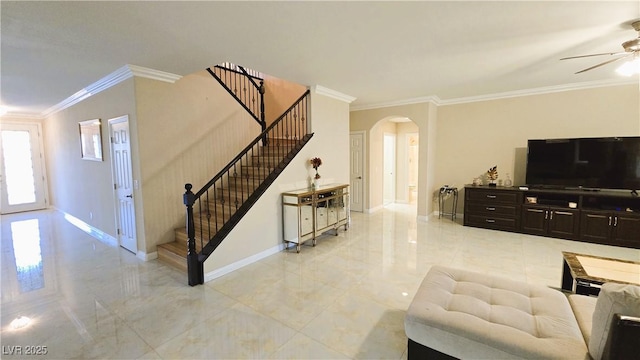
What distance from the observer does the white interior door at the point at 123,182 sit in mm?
→ 4055

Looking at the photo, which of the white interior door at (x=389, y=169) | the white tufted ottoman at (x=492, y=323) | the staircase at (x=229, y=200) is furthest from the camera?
the white interior door at (x=389, y=169)

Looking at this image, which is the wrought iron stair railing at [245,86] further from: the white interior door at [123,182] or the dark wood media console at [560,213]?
the dark wood media console at [560,213]

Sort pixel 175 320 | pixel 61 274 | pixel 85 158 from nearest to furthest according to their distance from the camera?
1. pixel 175 320
2. pixel 61 274
3. pixel 85 158

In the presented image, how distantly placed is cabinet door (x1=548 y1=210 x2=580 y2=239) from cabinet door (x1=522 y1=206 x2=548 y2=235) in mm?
84

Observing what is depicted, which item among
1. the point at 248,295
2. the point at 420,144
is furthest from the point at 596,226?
the point at 248,295

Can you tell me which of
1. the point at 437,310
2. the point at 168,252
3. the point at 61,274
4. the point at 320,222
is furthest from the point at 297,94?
the point at 437,310

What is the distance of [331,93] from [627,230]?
5276 mm

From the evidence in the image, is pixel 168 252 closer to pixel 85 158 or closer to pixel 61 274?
pixel 61 274

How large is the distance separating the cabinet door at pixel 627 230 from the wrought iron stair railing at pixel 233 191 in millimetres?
5113

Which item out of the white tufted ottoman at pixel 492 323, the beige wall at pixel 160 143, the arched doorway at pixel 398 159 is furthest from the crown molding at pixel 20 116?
the white tufted ottoman at pixel 492 323

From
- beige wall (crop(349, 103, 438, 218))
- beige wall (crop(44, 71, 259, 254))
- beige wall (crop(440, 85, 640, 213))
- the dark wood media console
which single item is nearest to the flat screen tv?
the dark wood media console

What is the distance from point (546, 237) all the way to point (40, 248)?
862 centimetres

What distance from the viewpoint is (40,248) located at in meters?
4.62

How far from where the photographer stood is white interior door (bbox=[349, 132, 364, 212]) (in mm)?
7117
